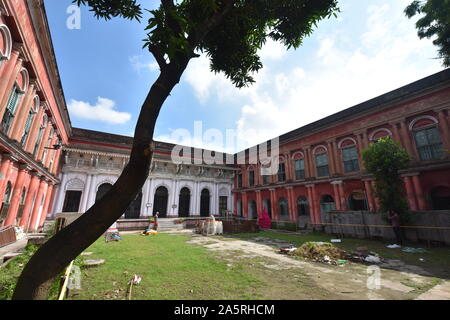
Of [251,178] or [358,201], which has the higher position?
[251,178]

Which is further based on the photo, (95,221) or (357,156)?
(357,156)

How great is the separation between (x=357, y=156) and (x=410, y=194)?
385 centimetres

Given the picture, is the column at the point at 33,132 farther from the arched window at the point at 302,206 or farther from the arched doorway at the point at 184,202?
the arched window at the point at 302,206

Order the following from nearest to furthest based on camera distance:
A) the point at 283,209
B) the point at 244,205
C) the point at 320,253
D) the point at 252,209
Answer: the point at 320,253
the point at 283,209
the point at 252,209
the point at 244,205

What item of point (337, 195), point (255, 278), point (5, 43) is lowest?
point (255, 278)

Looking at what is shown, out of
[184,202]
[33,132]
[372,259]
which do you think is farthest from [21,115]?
[184,202]

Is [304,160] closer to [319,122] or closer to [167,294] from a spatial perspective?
[319,122]

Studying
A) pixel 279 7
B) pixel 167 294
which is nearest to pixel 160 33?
pixel 279 7

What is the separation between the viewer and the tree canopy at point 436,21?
9797mm

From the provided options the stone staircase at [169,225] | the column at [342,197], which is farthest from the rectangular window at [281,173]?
the stone staircase at [169,225]

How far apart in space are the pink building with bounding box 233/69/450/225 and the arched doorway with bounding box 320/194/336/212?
0.06 metres

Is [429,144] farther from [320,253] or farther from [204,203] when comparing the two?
[204,203]

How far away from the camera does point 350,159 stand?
572 inches
